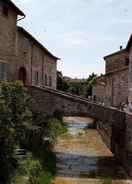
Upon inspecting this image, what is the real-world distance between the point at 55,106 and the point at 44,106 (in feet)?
2.05

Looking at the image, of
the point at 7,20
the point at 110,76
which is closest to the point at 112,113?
the point at 7,20

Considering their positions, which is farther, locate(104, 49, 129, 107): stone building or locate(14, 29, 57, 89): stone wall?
locate(104, 49, 129, 107): stone building

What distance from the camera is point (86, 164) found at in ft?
77.6

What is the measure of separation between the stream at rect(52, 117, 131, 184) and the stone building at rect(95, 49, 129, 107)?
5.33 metres

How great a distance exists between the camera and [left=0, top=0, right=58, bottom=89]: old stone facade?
70.6 ft

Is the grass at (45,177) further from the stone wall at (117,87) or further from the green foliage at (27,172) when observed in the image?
the stone wall at (117,87)

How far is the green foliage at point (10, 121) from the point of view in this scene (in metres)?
14.2

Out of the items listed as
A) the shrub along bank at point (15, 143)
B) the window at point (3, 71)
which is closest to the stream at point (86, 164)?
the shrub along bank at point (15, 143)

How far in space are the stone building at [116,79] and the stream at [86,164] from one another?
5.33 metres

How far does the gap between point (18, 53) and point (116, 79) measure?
16.2 metres

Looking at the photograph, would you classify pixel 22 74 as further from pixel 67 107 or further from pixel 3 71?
pixel 3 71

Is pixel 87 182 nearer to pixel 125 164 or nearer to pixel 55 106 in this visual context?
→ pixel 125 164

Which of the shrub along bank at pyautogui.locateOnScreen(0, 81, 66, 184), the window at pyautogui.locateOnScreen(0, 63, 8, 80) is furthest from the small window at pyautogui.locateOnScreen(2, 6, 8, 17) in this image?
the shrub along bank at pyautogui.locateOnScreen(0, 81, 66, 184)

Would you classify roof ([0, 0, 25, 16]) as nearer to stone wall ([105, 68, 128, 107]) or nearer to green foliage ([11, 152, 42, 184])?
green foliage ([11, 152, 42, 184])
